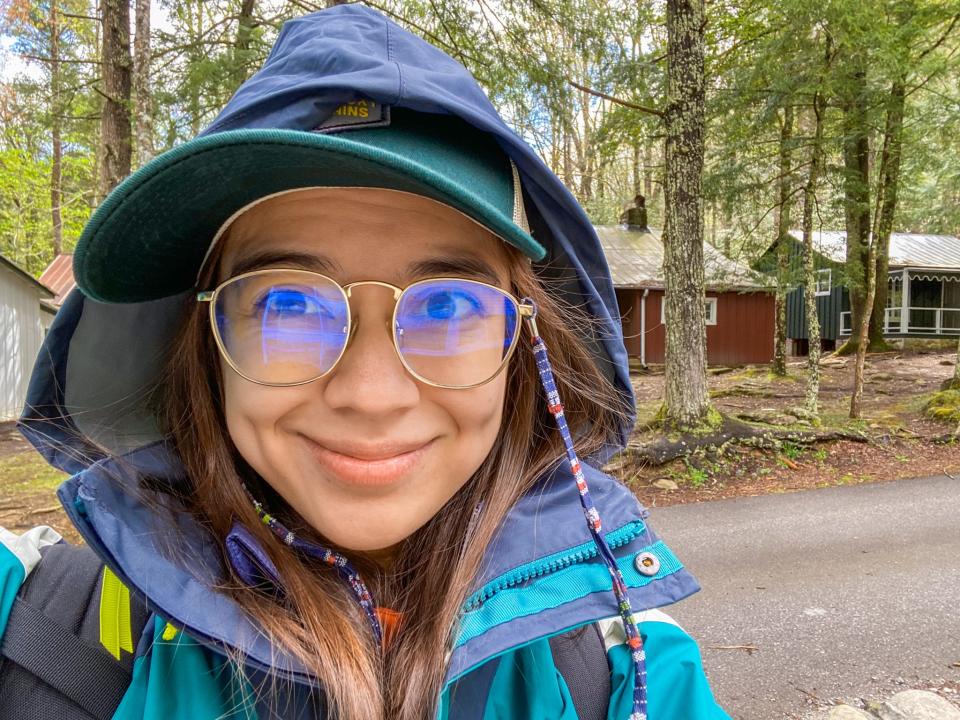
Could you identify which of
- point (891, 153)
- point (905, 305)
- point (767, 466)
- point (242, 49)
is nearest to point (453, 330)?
point (767, 466)

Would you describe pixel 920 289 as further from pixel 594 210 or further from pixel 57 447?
pixel 57 447

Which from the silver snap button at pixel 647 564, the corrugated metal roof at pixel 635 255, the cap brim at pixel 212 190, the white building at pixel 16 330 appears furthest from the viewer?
the corrugated metal roof at pixel 635 255

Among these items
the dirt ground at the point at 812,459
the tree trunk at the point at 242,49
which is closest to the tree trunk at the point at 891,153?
the dirt ground at the point at 812,459

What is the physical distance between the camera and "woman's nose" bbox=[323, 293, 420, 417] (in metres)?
0.95

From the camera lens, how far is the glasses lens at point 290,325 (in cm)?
94

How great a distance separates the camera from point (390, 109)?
3.09 ft

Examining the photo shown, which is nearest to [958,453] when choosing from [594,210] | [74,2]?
[74,2]

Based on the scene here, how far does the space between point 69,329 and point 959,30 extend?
16160 millimetres

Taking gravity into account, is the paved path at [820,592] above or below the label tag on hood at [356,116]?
below

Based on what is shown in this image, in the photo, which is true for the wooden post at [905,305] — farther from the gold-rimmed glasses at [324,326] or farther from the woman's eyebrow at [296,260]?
the woman's eyebrow at [296,260]

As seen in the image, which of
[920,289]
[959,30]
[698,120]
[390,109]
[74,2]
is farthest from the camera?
[920,289]

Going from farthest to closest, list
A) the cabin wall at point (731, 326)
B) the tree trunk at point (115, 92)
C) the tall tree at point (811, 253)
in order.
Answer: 1. the cabin wall at point (731, 326)
2. the tall tree at point (811, 253)
3. the tree trunk at point (115, 92)

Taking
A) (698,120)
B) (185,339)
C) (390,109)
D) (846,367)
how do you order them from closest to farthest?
(390,109), (185,339), (698,120), (846,367)

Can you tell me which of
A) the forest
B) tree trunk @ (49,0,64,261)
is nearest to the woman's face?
the forest
